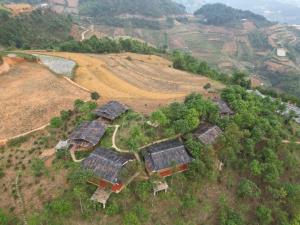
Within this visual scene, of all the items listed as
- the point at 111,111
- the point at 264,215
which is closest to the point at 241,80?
the point at 111,111

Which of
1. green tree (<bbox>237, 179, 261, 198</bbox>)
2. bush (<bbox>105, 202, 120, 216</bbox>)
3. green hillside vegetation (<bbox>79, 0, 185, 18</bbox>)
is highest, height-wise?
bush (<bbox>105, 202, 120, 216</bbox>)

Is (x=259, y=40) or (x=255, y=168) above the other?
(x=255, y=168)

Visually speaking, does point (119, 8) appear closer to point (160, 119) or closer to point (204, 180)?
point (160, 119)

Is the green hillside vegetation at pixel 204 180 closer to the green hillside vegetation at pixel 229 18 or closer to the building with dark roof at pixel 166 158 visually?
the building with dark roof at pixel 166 158

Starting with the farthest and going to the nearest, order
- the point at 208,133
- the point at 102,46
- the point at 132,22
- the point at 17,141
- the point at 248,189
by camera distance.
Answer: the point at 132,22 → the point at 102,46 → the point at 17,141 → the point at 208,133 → the point at 248,189

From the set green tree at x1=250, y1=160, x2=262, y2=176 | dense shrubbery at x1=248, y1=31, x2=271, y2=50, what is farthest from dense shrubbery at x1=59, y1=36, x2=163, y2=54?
dense shrubbery at x1=248, y1=31, x2=271, y2=50

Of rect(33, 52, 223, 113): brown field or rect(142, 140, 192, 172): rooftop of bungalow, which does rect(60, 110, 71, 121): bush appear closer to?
rect(33, 52, 223, 113): brown field

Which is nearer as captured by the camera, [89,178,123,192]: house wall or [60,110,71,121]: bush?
[89,178,123,192]: house wall
